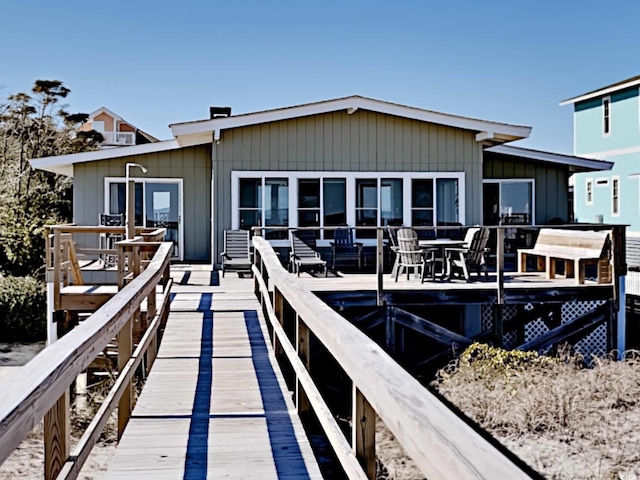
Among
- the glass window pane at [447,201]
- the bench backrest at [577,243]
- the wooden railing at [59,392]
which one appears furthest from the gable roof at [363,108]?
the wooden railing at [59,392]

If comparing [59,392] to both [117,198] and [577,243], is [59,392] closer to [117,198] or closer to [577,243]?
[577,243]

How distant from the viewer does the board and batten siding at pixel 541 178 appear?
1572 centimetres

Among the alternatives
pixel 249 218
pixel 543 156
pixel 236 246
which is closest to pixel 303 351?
pixel 236 246

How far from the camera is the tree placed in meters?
21.3

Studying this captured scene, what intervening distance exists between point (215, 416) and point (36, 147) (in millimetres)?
25142

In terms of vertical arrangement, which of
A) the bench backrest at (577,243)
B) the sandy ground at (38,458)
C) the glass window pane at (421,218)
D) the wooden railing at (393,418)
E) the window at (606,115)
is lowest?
the sandy ground at (38,458)

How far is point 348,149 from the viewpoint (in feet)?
43.6

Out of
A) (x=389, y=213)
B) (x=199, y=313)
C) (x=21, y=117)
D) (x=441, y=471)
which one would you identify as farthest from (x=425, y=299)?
(x=21, y=117)

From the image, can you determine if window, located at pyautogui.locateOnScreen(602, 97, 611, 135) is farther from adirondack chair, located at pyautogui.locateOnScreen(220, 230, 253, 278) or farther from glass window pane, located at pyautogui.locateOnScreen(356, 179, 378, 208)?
adirondack chair, located at pyautogui.locateOnScreen(220, 230, 253, 278)

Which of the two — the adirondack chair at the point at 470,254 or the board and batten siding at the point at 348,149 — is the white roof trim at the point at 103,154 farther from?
the adirondack chair at the point at 470,254

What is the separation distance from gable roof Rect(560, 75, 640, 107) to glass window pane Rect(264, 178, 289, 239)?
13.1 metres

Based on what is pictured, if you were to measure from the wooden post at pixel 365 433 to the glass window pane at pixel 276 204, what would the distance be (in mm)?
10795

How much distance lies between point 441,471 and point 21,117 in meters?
28.4

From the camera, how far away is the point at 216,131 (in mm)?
12445
